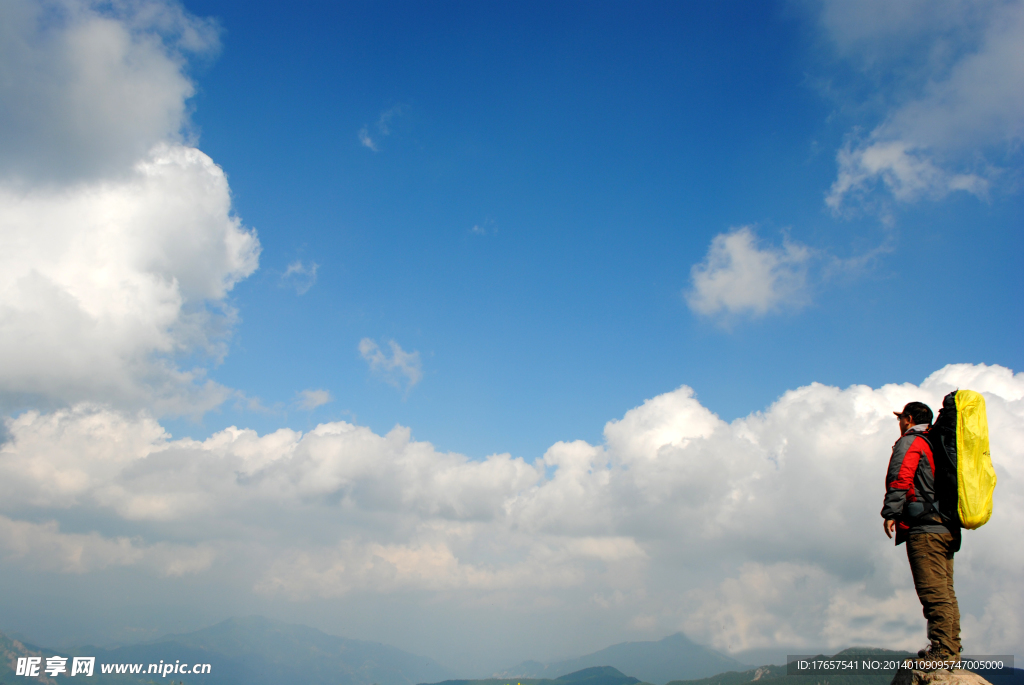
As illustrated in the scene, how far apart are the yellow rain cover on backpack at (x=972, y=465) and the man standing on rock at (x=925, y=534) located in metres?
0.46

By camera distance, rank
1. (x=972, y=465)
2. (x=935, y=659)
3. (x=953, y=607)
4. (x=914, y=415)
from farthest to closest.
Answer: (x=914, y=415) → (x=953, y=607) → (x=935, y=659) → (x=972, y=465)

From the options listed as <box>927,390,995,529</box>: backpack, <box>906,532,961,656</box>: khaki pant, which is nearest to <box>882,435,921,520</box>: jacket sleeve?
<box>927,390,995,529</box>: backpack

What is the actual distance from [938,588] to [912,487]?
1.77 m

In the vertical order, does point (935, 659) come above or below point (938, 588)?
below

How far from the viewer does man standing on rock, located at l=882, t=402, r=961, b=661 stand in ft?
29.8

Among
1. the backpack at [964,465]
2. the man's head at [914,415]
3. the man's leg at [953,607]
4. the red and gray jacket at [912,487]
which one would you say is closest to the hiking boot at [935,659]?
the man's leg at [953,607]

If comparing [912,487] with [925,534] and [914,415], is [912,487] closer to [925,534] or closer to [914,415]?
[925,534]

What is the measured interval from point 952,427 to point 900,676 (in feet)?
17.2

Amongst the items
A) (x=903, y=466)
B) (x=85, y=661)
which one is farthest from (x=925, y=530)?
(x=85, y=661)

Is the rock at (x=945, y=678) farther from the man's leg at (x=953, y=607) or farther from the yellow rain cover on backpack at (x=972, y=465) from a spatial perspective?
the yellow rain cover on backpack at (x=972, y=465)

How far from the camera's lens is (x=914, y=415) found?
33.9 feet

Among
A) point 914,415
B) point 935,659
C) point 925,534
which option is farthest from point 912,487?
point 935,659

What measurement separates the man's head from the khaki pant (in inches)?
86.4

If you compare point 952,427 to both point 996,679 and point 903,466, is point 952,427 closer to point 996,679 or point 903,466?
point 903,466
